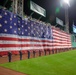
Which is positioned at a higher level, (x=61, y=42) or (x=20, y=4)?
(x=20, y=4)

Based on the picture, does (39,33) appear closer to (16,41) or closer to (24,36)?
(24,36)

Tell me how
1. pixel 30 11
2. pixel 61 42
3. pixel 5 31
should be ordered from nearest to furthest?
1. pixel 5 31
2. pixel 30 11
3. pixel 61 42

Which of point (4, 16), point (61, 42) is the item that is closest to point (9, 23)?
point (4, 16)

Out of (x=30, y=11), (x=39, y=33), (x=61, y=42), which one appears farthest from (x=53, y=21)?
(x=39, y=33)

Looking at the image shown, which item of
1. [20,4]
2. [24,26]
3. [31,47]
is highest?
[20,4]

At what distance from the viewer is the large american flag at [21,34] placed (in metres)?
17.0

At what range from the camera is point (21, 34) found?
2008 centimetres

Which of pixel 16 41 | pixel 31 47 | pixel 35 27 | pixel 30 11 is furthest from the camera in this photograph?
pixel 30 11

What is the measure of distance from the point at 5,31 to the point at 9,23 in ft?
4.35

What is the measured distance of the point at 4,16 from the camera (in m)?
17.3

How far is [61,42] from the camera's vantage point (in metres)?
34.4

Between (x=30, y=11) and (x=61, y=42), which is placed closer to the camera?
(x=30, y=11)

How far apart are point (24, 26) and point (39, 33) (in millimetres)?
4630

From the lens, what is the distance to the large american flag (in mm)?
17016
